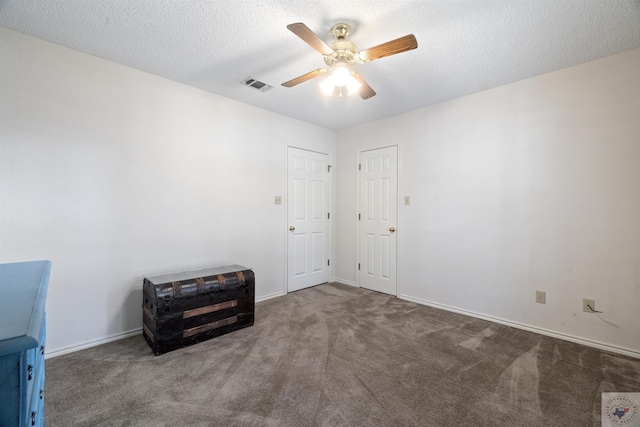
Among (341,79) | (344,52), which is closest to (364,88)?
(341,79)

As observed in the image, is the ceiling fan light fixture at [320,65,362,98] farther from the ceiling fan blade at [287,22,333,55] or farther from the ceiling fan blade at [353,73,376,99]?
the ceiling fan blade at [287,22,333,55]

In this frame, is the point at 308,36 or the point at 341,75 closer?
the point at 308,36

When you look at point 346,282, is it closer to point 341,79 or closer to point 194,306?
point 194,306

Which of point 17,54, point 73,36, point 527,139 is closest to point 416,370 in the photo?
point 527,139

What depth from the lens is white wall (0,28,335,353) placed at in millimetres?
2174

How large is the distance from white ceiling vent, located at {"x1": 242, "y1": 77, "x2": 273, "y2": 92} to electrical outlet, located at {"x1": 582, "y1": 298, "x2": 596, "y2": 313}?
3645mm

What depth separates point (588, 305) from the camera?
2512 mm

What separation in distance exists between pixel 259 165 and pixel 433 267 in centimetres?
256

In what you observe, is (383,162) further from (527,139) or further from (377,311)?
(377,311)

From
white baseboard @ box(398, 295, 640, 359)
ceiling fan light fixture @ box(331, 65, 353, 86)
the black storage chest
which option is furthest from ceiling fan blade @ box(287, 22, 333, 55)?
white baseboard @ box(398, 295, 640, 359)

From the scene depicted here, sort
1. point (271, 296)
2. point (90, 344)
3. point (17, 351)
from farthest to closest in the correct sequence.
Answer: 1. point (271, 296)
2. point (90, 344)
3. point (17, 351)

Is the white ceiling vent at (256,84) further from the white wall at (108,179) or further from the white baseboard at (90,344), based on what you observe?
the white baseboard at (90,344)

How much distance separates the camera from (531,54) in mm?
2371

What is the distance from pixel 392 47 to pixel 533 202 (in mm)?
2150
